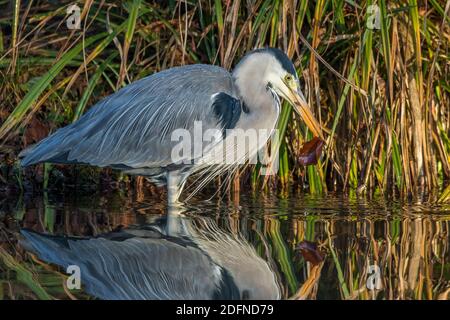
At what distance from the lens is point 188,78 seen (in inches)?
235

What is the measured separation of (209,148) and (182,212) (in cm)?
42

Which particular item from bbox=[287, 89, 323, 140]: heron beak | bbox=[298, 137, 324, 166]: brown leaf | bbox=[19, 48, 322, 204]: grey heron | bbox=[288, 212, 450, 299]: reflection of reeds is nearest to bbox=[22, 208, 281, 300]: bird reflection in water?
bbox=[288, 212, 450, 299]: reflection of reeds

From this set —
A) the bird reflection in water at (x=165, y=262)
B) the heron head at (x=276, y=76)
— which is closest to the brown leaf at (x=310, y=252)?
the bird reflection in water at (x=165, y=262)

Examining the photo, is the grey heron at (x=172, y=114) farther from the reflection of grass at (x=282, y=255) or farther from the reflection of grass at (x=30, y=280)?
the reflection of grass at (x=30, y=280)

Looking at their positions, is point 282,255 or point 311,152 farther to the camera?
point 311,152

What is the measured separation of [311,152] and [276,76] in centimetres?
52

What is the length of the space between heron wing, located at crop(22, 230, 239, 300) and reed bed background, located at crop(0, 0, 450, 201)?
1.46 metres

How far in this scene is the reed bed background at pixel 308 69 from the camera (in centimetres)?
611

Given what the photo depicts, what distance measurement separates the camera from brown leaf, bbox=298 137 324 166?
19.5 ft

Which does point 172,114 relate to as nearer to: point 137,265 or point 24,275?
point 137,265

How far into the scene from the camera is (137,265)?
14.8 ft

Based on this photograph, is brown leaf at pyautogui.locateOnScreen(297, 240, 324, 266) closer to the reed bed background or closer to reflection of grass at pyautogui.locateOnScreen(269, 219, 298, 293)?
reflection of grass at pyautogui.locateOnScreen(269, 219, 298, 293)

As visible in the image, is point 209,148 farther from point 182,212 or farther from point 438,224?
point 438,224

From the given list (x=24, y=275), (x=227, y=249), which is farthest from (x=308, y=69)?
(x=24, y=275)
